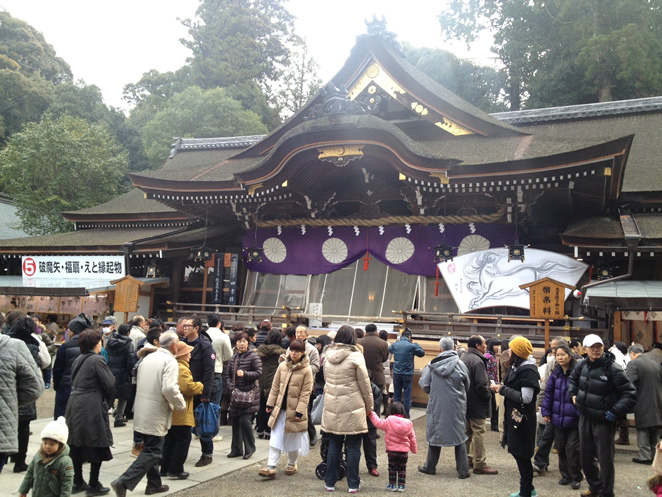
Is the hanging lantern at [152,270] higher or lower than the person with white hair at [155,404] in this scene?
higher

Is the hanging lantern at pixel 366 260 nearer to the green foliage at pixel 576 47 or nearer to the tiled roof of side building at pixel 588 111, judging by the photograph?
the tiled roof of side building at pixel 588 111

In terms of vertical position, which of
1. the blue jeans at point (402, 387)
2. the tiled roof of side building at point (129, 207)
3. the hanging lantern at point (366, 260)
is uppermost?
the tiled roof of side building at point (129, 207)

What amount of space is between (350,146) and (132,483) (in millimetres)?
9386

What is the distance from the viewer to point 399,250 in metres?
13.9

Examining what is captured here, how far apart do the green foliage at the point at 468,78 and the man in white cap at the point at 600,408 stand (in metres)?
29.5

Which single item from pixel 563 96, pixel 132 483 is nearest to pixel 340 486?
pixel 132 483

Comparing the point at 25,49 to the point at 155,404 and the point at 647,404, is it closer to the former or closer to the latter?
the point at 155,404

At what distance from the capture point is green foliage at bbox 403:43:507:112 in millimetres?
32312

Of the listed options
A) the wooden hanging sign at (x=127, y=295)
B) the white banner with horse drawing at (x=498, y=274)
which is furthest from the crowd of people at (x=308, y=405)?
the wooden hanging sign at (x=127, y=295)

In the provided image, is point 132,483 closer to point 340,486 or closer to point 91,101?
point 340,486

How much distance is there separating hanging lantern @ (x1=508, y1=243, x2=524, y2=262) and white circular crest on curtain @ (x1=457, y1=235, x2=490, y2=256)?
1.01 meters

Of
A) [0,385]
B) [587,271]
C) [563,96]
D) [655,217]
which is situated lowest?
[0,385]

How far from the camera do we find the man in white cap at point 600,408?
455 centimetres

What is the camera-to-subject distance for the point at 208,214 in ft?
51.5
